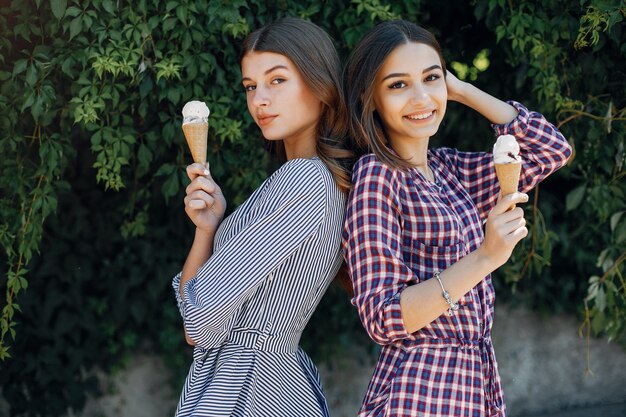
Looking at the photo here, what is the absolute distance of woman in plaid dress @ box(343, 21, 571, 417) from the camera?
6.94ft

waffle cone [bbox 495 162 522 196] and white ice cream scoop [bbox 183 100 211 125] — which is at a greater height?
white ice cream scoop [bbox 183 100 211 125]

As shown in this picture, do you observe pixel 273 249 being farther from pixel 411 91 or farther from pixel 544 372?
pixel 544 372

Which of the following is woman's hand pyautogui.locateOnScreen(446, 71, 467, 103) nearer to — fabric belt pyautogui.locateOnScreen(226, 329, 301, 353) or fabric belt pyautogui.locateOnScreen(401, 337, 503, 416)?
fabric belt pyautogui.locateOnScreen(401, 337, 503, 416)

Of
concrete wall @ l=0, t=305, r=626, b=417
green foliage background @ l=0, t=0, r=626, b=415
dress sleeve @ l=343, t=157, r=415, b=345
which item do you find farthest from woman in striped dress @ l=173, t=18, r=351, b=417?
concrete wall @ l=0, t=305, r=626, b=417

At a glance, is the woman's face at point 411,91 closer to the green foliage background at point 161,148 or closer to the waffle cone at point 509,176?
the waffle cone at point 509,176

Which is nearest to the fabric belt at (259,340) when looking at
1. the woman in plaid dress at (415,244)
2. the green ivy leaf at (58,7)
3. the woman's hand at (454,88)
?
the woman in plaid dress at (415,244)

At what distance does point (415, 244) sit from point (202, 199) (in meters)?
0.54

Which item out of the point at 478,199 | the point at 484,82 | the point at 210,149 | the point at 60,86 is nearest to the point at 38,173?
the point at 60,86

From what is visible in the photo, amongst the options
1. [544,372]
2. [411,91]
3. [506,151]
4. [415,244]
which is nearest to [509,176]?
[506,151]

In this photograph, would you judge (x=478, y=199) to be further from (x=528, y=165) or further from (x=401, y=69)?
(x=401, y=69)

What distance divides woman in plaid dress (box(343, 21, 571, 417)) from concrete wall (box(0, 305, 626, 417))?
237 cm

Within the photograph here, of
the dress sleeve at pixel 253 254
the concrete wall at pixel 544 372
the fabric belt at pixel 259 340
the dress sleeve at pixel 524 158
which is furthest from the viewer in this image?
the concrete wall at pixel 544 372

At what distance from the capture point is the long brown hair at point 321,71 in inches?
95.0

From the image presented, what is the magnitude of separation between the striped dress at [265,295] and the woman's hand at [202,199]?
5 centimetres
